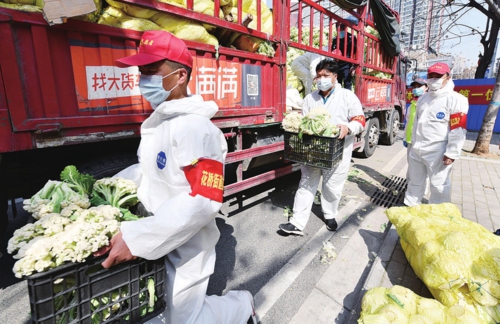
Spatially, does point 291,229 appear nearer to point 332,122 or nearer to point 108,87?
point 332,122

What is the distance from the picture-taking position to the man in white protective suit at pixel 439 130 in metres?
3.38

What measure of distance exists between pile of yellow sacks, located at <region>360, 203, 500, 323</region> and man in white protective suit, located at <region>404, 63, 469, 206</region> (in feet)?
4.51

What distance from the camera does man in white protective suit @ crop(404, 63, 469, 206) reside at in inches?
133

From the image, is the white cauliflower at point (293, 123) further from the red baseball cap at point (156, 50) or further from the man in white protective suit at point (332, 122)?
the red baseball cap at point (156, 50)

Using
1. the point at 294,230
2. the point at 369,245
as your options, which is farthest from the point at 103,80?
the point at 369,245

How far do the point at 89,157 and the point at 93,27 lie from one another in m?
1.13

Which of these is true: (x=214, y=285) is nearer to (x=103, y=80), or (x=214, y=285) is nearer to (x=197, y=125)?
(x=197, y=125)

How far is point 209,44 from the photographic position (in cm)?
284

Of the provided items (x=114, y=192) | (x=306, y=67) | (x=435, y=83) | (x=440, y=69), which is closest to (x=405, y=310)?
(x=114, y=192)

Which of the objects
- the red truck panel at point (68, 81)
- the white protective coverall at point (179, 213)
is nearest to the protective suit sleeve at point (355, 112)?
the red truck panel at point (68, 81)

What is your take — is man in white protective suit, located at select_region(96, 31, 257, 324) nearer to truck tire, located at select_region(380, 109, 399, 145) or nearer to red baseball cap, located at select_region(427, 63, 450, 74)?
red baseball cap, located at select_region(427, 63, 450, 74)

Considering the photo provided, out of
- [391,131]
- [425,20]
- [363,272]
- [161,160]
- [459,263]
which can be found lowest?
[363,272]

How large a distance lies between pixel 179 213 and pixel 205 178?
0.19 metres

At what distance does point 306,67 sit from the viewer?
4.84m
